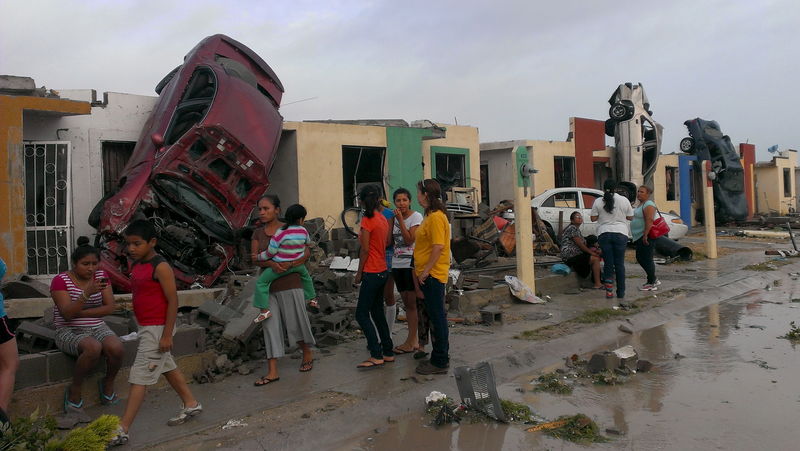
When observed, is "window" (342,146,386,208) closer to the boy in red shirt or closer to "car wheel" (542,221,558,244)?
"car wheel" (542,221,558,244)

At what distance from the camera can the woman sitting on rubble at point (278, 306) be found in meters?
5.23

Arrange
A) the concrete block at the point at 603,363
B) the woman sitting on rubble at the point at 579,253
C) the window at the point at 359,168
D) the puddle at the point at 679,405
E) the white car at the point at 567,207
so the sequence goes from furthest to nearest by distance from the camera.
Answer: the white car at the point at 567,207 < the window at the point at 359,168 < the woman sitting on rubble at the point at 579,253 < the concrete block at the point at 603,363 < the puddle at the point at 679,405

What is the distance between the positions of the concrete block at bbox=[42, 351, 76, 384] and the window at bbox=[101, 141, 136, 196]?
736 cm

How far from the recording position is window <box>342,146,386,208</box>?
14.8m

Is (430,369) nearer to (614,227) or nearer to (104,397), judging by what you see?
(104,397)

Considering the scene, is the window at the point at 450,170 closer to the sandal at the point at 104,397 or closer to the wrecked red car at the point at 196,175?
the wrecked red car at the point at 196,175

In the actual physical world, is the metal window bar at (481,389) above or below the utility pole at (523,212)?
below

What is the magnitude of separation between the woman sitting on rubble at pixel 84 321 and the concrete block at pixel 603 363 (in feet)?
12.7

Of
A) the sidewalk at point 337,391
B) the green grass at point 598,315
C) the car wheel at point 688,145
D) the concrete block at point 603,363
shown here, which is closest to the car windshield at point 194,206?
the sidewalk at point 337,391

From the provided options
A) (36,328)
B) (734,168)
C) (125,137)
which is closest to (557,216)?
(125,137)

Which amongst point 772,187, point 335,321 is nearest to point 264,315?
point 335,321

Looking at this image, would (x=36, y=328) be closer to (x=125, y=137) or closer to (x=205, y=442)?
(x=205, y=442)

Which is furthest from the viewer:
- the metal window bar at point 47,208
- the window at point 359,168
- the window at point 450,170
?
the window at point 450,170

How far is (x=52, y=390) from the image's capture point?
14.5 ft
